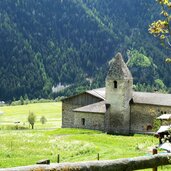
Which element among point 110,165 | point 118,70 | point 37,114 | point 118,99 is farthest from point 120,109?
point 37,114

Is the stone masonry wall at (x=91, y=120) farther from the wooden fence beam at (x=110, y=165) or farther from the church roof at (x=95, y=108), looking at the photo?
the wooden fence beam at (x=110, y=165)

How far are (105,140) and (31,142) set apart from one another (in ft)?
30.1

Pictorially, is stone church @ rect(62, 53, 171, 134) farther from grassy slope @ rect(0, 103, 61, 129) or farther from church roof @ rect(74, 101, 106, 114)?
grassy slope @ rect(0, 103, 61, 129)

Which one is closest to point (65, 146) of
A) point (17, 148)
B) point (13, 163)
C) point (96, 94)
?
point (17, 148)

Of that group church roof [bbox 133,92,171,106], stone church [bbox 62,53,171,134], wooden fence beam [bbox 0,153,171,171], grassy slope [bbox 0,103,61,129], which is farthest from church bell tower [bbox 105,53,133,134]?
wooden fence beam [bbox 0,153,171,171]

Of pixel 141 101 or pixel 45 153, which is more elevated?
pixel 141 101

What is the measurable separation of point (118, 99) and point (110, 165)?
68.1 metres

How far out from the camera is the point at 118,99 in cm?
7781

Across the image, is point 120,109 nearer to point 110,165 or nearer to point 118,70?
point 118,70

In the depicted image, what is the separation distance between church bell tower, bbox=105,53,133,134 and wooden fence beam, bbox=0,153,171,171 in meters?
65.2

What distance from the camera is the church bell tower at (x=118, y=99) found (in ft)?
254

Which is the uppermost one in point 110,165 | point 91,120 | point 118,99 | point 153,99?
point 118,99

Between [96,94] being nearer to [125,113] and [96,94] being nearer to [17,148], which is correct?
[125,113]

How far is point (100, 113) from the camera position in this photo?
77.9m
